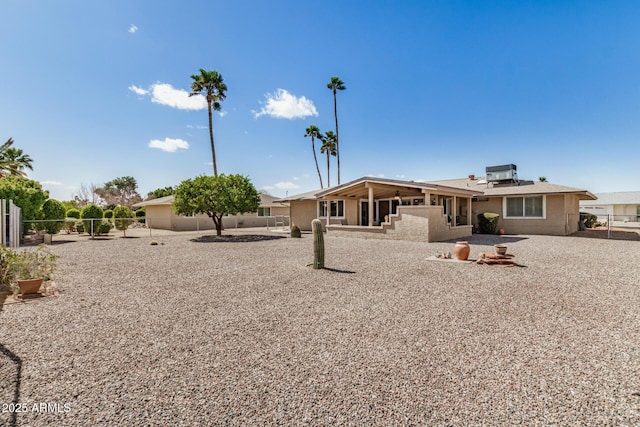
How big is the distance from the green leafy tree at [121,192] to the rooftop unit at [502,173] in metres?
59.7

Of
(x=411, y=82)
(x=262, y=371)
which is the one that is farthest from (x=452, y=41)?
(x=262, y=371)

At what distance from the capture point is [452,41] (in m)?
15.5

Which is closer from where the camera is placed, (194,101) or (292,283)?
(292,283)

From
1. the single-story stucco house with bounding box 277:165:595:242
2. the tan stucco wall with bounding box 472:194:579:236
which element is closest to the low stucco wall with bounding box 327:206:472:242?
the single-story stucco house with bounding box 277:165:595:242

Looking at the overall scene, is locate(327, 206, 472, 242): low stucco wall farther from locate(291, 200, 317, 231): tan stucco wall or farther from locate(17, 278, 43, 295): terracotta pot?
locate(17, 278, 43, 295): terracotta pot

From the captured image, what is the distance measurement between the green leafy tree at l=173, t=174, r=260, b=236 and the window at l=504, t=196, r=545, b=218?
55.8 ft

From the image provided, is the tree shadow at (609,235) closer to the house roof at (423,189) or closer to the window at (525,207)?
the window at (525,207)

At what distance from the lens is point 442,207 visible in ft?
53.2

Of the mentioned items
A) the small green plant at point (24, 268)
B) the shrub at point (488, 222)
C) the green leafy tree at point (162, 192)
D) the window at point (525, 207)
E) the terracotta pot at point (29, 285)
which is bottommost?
the terracotta pot at point (29, 285)

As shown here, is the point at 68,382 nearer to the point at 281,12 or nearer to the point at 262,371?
the point at 262,371

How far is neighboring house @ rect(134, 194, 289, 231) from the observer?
28281mm

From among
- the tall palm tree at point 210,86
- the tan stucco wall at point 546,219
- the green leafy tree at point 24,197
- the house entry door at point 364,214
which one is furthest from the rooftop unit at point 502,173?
the green leafy tree at point 24,197

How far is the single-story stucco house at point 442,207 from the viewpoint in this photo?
15.9 meters

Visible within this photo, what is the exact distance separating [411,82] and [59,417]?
21480mm
